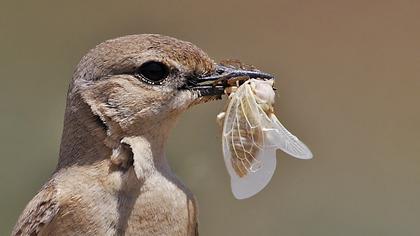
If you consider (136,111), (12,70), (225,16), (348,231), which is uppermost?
(225,16)

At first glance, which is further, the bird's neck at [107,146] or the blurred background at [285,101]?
the blurred background at [285,101]

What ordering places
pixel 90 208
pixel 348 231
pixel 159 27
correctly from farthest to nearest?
1. pixel 348 231
2. pixel 159 27
3. pixel 90 208

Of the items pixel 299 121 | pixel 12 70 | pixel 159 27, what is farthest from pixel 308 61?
pixel 12 70

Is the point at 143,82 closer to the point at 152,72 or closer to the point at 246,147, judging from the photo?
the point at 152,72

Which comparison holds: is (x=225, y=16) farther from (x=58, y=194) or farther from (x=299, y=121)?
(x=58, y=194)

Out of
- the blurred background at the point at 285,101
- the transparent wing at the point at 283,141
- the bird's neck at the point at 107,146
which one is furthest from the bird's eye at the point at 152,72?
the blurred background at the point at 285,101

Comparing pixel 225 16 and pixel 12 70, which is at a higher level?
pixel 225 16

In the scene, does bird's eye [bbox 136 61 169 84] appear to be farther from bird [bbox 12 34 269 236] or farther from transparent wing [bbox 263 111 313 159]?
transparent wing [bbox 263 111 313 159]

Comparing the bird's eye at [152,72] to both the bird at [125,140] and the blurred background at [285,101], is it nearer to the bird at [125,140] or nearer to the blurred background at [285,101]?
the bird at [125,140]
